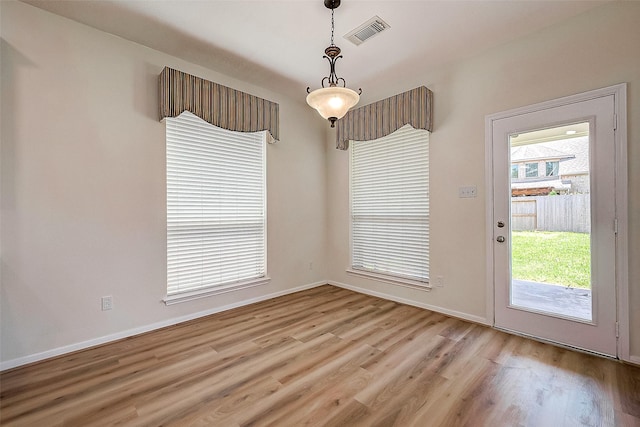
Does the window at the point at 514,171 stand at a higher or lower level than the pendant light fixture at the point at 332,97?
lower

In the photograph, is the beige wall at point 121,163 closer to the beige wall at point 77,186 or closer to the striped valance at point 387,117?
the beige wall at point 77,186

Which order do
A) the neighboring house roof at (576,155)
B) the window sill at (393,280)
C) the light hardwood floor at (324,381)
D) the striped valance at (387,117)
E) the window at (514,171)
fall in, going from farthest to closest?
1. the window sill at (393,280)
2. the striped valance at (387,117)
3. the window at (514,171)
4. the neighboring house roof at (576,155)
5. the light hardwood floor at (324,381)

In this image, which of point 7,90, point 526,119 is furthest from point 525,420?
point 7,90

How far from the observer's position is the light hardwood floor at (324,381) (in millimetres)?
1669

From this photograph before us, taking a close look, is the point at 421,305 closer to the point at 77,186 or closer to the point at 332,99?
the point at 332,99

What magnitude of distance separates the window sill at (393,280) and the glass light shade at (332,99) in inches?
94.9

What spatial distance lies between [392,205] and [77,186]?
3.46 m

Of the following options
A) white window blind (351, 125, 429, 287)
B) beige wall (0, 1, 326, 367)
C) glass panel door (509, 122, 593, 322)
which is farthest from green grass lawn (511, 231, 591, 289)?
beige wall (0, 1, 326, 367)

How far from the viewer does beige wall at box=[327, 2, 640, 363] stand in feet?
7.31

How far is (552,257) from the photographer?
2602 millimetres

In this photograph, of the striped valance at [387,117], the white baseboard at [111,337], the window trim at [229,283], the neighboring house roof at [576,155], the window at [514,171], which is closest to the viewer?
the white baseboard at [111,337]

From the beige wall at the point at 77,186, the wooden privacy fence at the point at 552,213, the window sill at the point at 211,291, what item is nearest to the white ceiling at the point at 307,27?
the beige wall at the point at 77,186

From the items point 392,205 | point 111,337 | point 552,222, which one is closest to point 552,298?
point 552,222

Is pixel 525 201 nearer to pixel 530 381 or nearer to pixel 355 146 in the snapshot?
pixel 530 381
